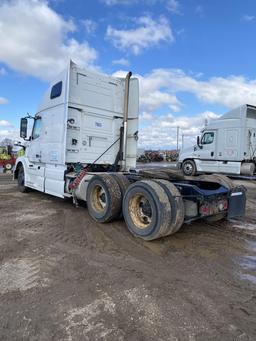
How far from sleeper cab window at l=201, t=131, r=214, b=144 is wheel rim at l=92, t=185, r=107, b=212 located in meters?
12.9

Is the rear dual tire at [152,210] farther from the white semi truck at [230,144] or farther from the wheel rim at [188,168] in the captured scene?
the wheel rim at [188,168]

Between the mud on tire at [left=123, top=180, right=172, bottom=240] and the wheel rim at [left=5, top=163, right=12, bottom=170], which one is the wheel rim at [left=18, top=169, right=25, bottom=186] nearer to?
the mud on tire at [left=123, top=180, right=172, bottom=240]

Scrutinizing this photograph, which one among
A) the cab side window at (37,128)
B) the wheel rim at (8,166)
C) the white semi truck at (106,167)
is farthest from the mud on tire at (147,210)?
the wheel rim at (8,166)

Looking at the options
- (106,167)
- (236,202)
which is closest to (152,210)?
(236,202)

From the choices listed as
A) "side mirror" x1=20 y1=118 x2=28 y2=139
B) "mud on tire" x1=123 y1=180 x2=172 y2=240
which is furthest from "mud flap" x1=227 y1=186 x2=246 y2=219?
"side mirror" x1=20 y1=118 x2=28 y2=139

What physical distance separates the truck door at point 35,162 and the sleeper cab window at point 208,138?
11.8 m

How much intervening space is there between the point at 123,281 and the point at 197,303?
37.3 inches

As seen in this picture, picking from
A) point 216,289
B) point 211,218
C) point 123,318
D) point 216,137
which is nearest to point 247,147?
point 216,137

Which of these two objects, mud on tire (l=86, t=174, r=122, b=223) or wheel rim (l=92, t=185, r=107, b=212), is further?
wheel rim (l=92, t=185, r=107, b=212)

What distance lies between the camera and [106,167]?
8.69 m

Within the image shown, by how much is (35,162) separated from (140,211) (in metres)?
5.13

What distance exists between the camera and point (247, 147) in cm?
1656

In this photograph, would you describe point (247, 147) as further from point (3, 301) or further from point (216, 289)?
point (3, 301)

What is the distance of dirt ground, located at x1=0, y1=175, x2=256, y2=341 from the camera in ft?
8.71
